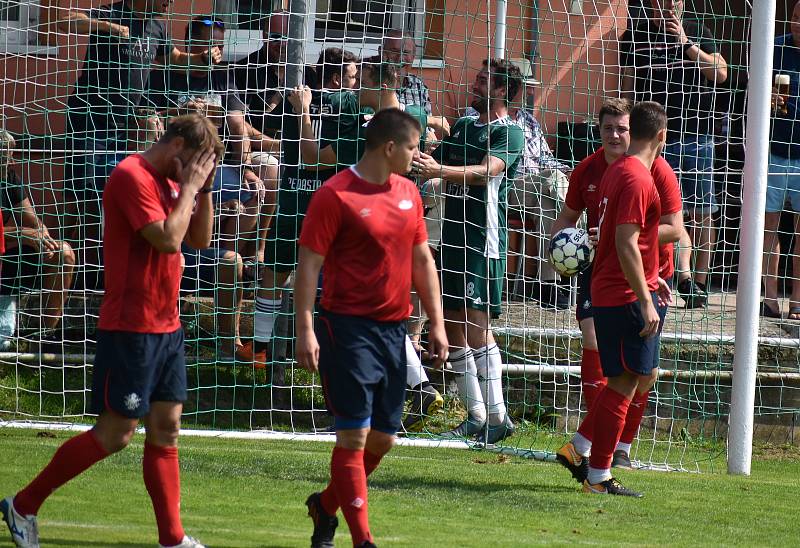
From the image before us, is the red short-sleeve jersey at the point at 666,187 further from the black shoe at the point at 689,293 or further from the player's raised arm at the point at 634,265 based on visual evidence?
the black shoe at the point at 689,293

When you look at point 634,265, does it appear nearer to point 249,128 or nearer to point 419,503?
point 419,503

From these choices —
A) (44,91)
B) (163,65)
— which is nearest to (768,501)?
(163,65)

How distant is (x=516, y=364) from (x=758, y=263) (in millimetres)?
2576

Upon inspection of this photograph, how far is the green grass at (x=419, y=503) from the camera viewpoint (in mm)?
5734

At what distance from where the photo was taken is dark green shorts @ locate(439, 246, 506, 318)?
9.16 m

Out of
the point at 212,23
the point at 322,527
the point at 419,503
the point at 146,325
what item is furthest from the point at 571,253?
the point at 212,23

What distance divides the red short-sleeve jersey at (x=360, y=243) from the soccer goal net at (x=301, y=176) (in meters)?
4.05

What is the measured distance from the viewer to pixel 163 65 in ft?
32.8

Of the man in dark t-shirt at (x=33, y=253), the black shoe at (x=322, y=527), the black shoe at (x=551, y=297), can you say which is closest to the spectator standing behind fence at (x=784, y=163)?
the black shoe at (x=551, y=297)

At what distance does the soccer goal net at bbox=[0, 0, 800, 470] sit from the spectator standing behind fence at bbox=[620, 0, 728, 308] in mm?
26

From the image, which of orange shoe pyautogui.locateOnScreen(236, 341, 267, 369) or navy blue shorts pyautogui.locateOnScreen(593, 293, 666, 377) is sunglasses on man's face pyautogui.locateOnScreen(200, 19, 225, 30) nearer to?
orange shoe pyautogui.locateOnScreen(236, 341, 267, 369)

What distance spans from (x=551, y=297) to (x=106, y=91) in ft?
13.6

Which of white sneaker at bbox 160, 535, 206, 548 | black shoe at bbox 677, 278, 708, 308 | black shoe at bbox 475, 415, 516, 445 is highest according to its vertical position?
black shoe at bbox 677, 278, 708, 308

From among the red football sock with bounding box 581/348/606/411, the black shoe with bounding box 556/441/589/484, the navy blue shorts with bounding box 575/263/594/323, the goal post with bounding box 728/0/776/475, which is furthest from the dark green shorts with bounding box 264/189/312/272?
the goal post with bounding box 728/0/776/475
